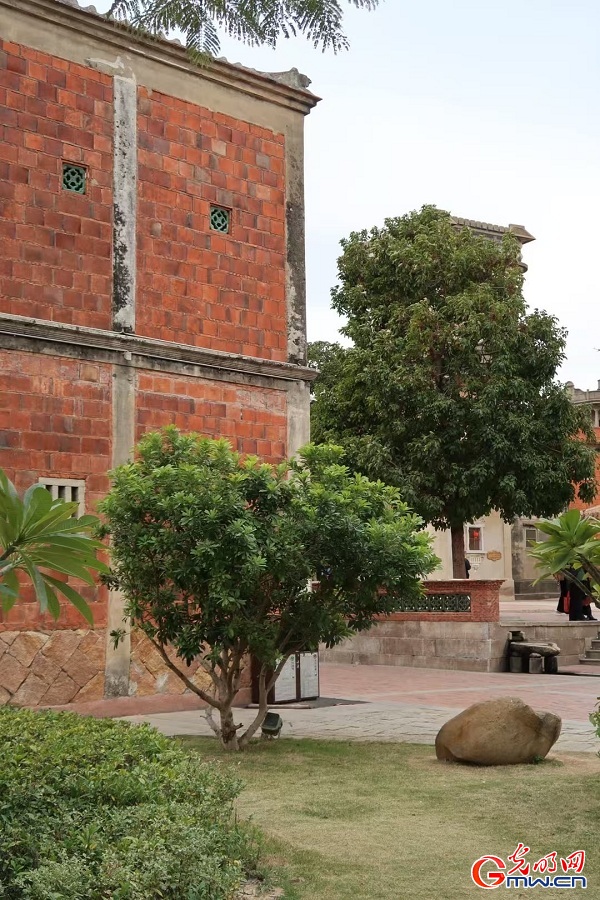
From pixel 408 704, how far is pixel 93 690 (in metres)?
4.35

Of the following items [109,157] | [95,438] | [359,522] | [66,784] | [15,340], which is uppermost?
[109,157]

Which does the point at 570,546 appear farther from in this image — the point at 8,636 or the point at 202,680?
the point at 202,680

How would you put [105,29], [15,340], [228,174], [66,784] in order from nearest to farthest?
[66,784]
[15,340]
[105,29]
[228,174]

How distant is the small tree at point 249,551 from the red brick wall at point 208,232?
12.4ft

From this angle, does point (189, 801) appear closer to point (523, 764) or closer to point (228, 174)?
point (523, 764)

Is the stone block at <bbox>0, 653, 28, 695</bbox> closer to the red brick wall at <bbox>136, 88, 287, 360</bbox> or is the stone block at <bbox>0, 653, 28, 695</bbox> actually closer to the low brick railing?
the red brick wall at <bbox>136, 88, 287, 360</bbox>

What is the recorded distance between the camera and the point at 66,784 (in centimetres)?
572

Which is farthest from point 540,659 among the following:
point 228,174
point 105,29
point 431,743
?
point 105,29

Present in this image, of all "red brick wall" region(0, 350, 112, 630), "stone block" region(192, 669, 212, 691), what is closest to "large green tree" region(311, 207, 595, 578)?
"stone block" region(192, 669, 212, 691)

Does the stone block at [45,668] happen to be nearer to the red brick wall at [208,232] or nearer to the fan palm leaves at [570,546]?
the red brick wall at [208,232]

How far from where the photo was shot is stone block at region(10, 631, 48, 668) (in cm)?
1256

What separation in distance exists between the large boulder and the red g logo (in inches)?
129

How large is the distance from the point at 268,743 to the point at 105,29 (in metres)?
9.00

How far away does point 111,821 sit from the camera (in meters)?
5.39
